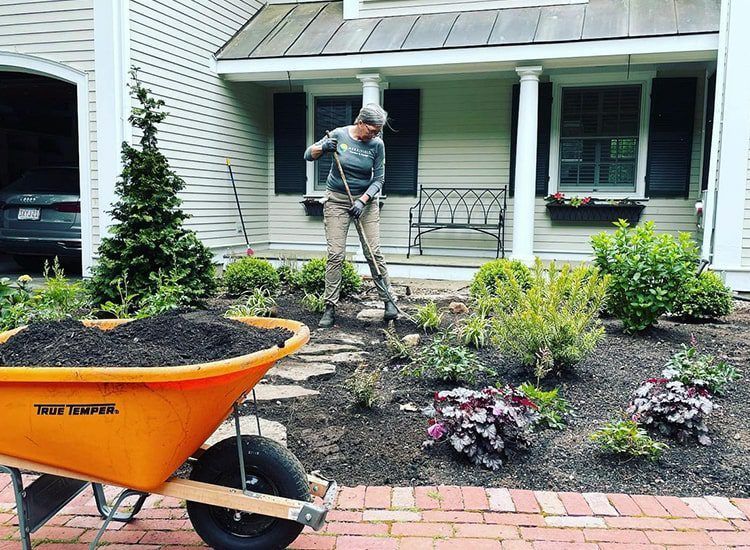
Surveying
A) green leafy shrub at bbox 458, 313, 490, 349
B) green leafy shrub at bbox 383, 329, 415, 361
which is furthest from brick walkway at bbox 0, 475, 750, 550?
green leafy shrub at bbox 458, 313, 490, 349

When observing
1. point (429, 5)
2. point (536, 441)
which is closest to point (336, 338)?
point (536, 441)


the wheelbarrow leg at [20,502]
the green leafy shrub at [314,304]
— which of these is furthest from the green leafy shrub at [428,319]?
the wheelbarrow leg at [20,502]

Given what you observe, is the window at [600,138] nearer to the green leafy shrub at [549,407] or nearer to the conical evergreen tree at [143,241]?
the conical evergreen tree at [143,241]

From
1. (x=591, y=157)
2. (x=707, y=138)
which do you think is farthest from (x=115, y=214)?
(x=707, y=138)

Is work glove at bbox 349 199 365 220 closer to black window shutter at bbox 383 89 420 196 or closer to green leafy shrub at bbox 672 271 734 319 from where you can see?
green leafy shrub at bbox 672 271 734 319

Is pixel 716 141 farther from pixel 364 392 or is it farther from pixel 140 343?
pixel 140 343

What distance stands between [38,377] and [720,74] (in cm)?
751

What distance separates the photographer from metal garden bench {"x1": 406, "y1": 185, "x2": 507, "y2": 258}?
9.16 m

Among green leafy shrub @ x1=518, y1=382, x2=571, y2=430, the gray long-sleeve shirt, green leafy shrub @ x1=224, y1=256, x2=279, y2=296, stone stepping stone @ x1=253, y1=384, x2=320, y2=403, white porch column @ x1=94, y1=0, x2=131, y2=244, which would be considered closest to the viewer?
green leafy shrub @ x1=518, y1=382, x2=571, y2=430

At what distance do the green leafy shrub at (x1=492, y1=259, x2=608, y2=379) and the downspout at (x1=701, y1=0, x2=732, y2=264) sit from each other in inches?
151

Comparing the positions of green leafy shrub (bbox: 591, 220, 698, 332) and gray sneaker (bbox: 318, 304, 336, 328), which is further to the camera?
gray sneaker (bbox: 318, 304, 336, 328)

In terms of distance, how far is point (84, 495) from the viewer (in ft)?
9.25

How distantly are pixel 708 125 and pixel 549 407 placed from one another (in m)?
6.07

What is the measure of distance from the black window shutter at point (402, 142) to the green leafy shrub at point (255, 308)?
394cm
